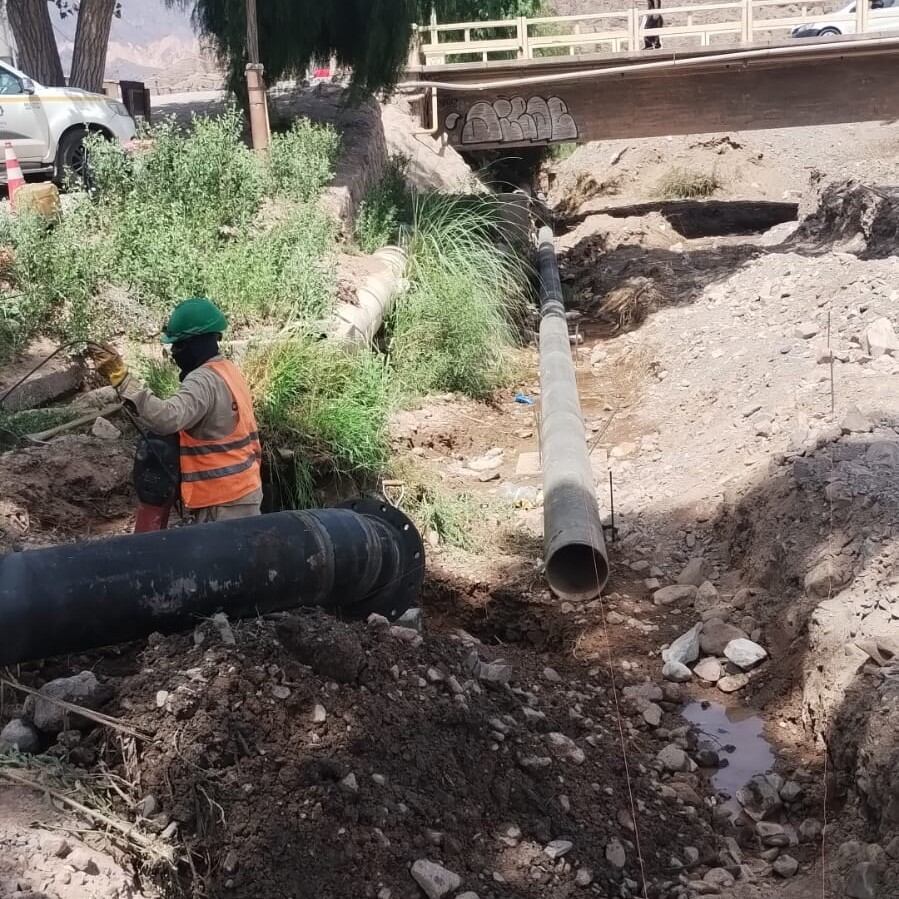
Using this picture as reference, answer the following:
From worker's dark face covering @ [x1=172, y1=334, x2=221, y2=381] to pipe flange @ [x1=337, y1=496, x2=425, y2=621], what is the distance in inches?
33.7

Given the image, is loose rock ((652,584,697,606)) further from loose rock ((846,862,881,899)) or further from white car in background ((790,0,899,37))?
white car in background ((790,0,899,37))

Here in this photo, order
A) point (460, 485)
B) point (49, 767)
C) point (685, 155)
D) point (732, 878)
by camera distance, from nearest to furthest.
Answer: point (49, 767) → point (732, 878) → point (460, 485) → point (685, 155)

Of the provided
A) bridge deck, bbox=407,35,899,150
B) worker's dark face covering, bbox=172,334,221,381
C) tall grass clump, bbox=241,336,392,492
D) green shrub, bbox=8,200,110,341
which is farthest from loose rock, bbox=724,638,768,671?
bridge deck, bbox=407,35,899,150

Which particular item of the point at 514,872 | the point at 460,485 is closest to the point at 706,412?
the point at 460,485

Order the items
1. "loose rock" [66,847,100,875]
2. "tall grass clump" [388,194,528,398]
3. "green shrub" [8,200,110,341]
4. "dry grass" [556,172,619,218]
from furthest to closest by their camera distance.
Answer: "dry grass" [556,172,619,218] < "tall grass clump" [388,194,528,398] < "green shrub" [8,200,110,341] < "loose rock" [66,847,100,875]

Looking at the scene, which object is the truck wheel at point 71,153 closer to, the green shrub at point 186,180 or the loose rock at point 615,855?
the green shrub at point 186,180

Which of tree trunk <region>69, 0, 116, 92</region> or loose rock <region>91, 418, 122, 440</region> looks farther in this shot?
tree trunk <region>69, 0, 116, 92</region>

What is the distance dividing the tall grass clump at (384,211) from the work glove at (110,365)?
687 cm

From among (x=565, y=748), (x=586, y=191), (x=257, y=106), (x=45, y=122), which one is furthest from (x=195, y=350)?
(x=586, y=191)

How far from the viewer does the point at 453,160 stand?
1834 cm

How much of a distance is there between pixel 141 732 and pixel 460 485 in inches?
185

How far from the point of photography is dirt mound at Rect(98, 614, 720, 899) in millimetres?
2988

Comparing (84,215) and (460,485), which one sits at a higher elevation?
(84,215)

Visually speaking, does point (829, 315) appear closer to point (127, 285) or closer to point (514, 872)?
point (127, 285)
